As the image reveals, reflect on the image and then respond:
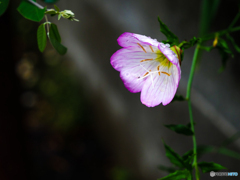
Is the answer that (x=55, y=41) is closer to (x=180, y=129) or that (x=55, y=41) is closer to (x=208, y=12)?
(x=180, y=129)

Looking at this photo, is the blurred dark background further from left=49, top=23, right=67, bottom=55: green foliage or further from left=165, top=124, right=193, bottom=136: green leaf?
left=49, top=23, right=67, bottom=55: green foliage

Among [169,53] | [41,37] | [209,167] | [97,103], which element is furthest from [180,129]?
[97,103]

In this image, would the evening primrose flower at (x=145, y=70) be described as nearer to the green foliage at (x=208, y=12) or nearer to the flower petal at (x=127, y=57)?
the flower petal at (x=127, y=57)

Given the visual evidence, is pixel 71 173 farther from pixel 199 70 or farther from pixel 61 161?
pixel 199 70

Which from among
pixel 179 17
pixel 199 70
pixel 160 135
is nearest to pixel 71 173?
pixel 160 135

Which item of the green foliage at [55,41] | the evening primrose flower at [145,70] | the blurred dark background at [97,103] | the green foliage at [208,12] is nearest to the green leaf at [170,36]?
the evening primrose flower at [145,70]
